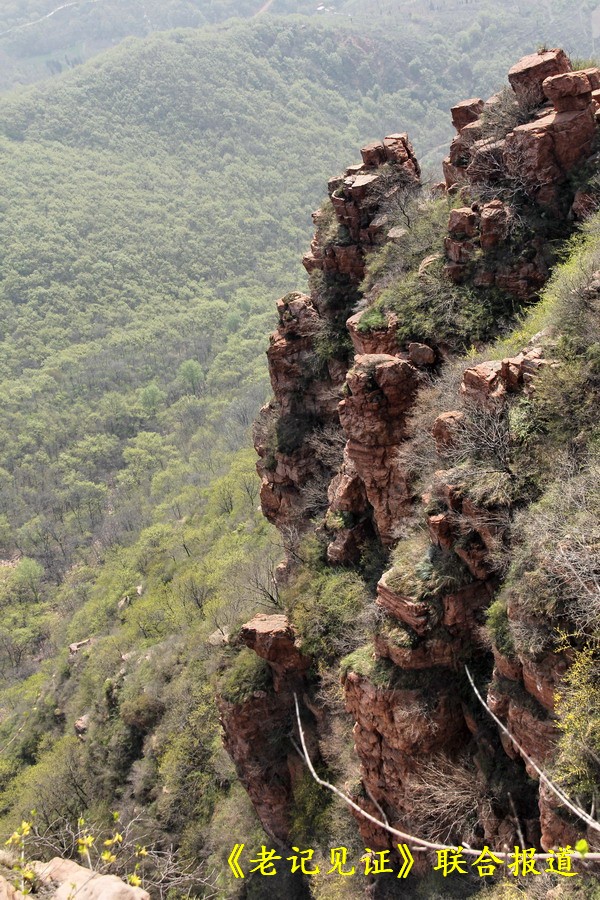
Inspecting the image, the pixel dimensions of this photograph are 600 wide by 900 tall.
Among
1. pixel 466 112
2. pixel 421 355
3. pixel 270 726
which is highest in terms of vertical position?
pixel 466 112

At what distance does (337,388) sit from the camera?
31.1 m

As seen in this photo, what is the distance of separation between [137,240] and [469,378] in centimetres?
15811

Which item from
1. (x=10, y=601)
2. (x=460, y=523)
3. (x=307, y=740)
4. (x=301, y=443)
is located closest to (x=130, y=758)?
(x=307, y=740)

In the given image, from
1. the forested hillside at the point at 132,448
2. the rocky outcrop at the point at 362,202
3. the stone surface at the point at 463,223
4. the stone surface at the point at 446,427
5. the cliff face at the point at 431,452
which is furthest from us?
the forested hillside at the point at 132,448

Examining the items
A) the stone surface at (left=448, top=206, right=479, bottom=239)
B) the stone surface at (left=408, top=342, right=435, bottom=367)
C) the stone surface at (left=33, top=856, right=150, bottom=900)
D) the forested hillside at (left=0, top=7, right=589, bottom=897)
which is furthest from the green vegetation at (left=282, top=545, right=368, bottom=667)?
the stone surface at (left=33, top=856, right=150, bottom=900)

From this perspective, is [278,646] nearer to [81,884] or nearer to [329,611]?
[329,611]

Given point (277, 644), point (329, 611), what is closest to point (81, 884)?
point (277, 644)

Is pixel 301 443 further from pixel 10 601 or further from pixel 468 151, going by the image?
pixel 10 601

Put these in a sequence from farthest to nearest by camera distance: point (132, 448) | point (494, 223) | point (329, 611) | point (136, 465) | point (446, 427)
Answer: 1. point (132, 448)
2. point (136, 465)
3. point (329, 611)
4. point (494, 223)
5. point (446, 427)

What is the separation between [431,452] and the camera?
21.4m

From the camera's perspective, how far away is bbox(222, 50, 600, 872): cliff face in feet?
56.7

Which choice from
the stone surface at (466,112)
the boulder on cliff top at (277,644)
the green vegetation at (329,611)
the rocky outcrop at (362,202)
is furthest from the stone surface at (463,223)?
the boulder on cliff top at (277,644)

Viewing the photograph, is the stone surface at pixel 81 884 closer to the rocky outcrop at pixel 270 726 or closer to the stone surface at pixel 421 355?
the rocky outcrop at pixel 270 726

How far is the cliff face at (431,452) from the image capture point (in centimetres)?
1728
